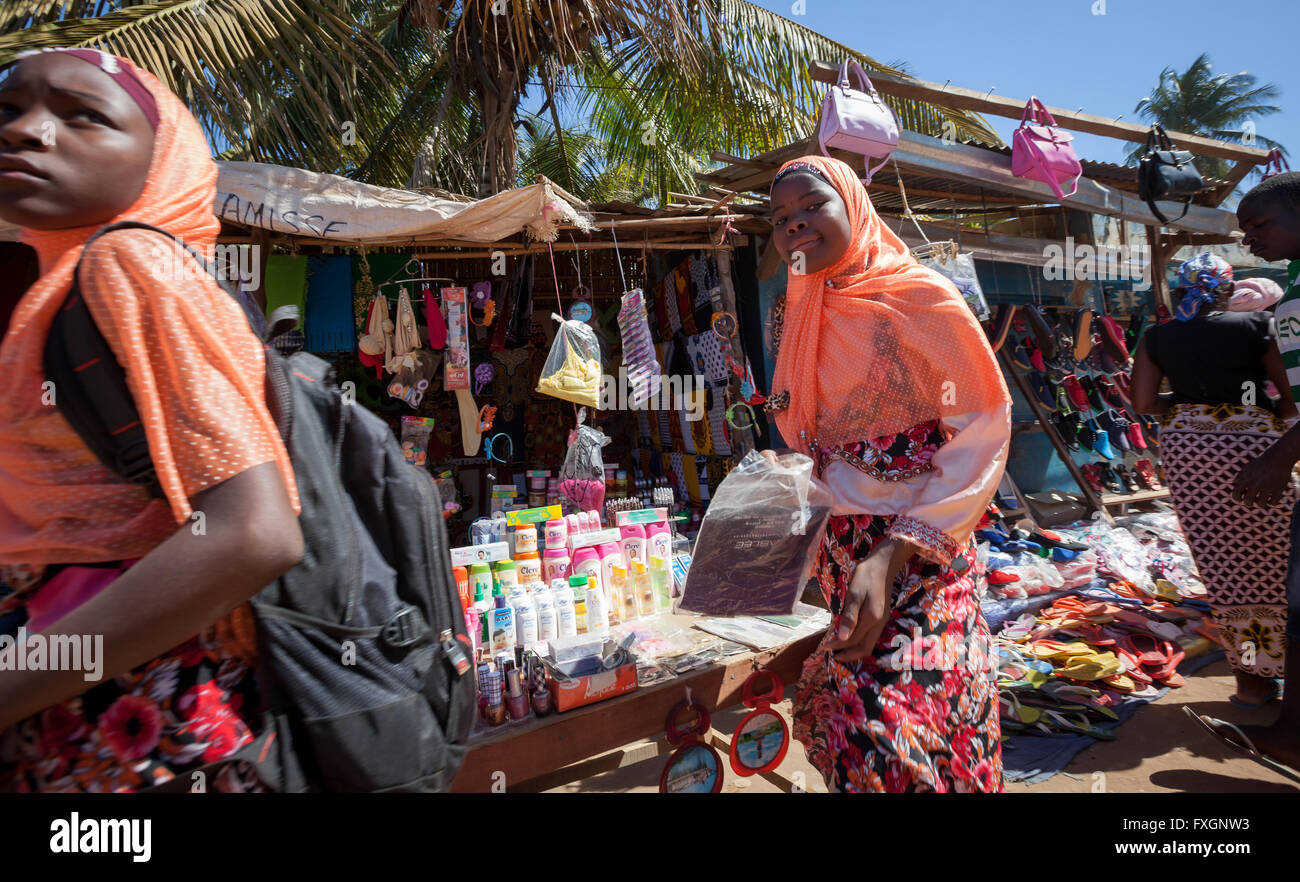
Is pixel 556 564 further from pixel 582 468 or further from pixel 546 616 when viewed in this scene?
pixel 582 468

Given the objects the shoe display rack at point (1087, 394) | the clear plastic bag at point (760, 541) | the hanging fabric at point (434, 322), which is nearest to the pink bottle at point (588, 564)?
the clear plastic bag at point (760, 541)

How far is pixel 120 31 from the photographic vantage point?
3.85 meters

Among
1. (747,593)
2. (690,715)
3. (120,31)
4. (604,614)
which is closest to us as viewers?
(747,593)

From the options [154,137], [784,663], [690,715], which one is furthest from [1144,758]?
[154,137]

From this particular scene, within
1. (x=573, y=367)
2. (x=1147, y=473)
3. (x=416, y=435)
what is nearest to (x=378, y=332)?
(x=416, y=435)

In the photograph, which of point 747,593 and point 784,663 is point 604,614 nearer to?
point 784,663

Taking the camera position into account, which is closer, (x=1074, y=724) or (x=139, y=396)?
(x=139, y=396)

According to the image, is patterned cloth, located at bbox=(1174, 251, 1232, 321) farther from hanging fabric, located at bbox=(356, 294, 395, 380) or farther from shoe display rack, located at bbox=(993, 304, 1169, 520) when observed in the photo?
hanging fabric, located at bbox=(356, 294, 395, 380)

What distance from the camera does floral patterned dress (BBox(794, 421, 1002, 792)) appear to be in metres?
1.36

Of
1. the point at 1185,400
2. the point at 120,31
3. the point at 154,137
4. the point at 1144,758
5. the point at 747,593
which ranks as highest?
the point at 120,31

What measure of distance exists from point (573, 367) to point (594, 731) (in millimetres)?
3043

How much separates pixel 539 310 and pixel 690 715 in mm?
5130

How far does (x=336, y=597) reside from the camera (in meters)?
0.85

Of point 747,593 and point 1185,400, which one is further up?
point 1185,400
